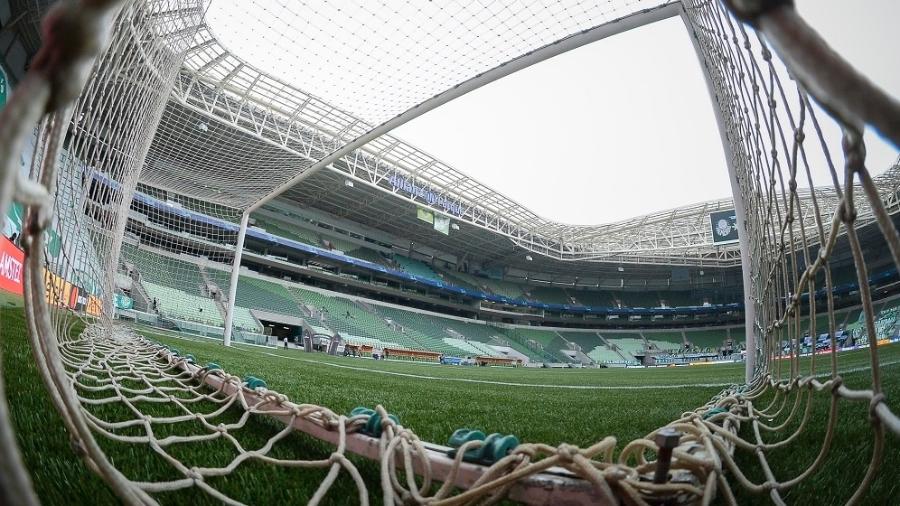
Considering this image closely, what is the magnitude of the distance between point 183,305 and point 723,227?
85.1ft

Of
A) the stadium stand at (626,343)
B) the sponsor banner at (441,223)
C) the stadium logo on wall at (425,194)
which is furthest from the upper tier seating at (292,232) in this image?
the stadium stand at (626,343)

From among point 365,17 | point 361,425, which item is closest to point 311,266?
point 365,17

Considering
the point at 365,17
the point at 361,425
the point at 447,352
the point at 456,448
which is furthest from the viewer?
the point at 447,352

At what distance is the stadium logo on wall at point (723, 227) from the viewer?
23.4 m

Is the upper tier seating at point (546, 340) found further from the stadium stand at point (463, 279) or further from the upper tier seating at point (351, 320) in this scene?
the upper tier seating at point (351, 320)

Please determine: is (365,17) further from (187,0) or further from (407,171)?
(407,171)

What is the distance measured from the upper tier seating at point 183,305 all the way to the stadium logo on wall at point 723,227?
24.1 metres

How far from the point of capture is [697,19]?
171 inches

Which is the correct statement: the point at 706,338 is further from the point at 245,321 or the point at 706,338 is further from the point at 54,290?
the point at 54,290

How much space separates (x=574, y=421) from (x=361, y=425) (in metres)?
2.05

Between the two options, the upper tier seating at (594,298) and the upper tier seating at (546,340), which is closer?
the upper tier seating at (546,340)

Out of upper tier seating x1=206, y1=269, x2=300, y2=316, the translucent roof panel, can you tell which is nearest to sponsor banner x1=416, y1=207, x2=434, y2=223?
upper tier seating x1=206, y1=269, x2=300, y2=316

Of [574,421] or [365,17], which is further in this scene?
[365,17]

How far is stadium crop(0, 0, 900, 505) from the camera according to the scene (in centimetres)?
69
